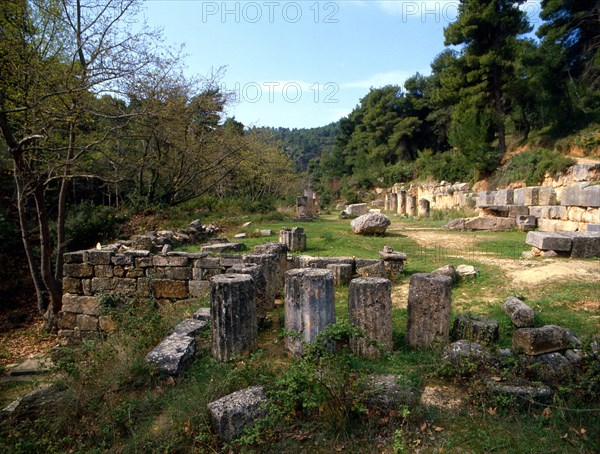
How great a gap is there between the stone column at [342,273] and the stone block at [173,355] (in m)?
3.45

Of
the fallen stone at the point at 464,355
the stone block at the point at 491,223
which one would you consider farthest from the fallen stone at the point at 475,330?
the stone block at the point at 491,223

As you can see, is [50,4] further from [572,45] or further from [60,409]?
[572,45]

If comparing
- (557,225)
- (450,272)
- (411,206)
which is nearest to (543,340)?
(450,272)

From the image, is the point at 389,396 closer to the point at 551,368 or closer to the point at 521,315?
the point at 551,368

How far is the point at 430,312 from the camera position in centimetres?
464

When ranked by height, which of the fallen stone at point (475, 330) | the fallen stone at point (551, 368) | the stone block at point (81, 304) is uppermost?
the fallen stone at point (475, 330)

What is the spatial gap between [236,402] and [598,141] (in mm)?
21789

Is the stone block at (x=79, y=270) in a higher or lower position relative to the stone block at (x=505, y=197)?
lower

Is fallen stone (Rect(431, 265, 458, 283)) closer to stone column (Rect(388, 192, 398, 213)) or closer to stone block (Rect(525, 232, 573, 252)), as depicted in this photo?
stone block (Rect(525, 232, 573, 252))

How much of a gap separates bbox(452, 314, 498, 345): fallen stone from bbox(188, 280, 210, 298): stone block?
4.59 metres

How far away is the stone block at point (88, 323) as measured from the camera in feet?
26.4

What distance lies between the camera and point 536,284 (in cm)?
676

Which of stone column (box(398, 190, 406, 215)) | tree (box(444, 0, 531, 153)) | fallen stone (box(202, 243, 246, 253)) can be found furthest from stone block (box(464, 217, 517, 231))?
tree (box(444, 0, 531, 153))

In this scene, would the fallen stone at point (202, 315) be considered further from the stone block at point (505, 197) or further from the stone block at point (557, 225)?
the stone block at point (505, 197)
